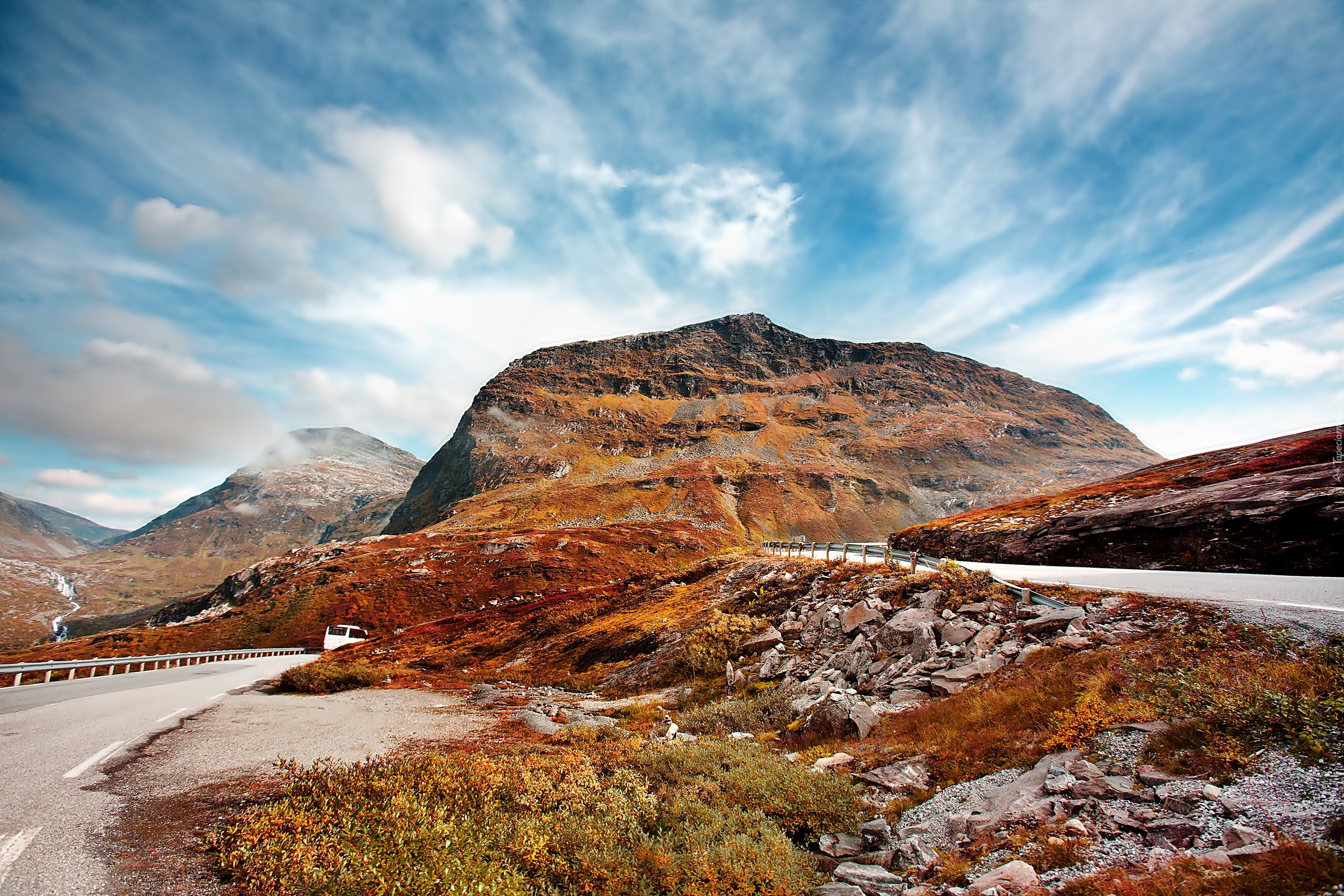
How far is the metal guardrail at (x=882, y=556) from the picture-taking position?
45.0ft

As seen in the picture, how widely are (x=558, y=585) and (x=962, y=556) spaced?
56.4m

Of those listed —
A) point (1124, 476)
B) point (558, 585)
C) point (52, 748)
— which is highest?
point (1124, 476)

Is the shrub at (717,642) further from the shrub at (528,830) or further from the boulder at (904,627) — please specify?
the shrub at (528,830)

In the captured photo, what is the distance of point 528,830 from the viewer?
6.81 meters

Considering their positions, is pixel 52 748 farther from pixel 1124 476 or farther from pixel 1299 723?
pixel 1124 476

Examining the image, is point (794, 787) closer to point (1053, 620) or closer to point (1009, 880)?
point (1009, 880)

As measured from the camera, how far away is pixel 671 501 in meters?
154

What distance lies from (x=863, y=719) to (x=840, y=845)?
456cm

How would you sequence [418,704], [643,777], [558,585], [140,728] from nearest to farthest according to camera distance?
[643,777], [140,728], [418,704], [558,585]

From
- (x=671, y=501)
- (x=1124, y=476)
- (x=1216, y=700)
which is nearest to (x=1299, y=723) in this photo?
(x=1216, y=700)

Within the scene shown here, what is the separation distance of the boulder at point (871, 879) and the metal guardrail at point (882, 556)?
29.2 feet

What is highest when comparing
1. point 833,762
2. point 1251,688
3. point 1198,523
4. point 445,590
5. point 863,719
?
point 1198,523

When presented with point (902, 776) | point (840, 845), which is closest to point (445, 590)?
point (902, 776)

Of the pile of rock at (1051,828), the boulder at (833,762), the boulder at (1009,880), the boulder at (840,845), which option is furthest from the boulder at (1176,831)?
the boulder at (833,762)
